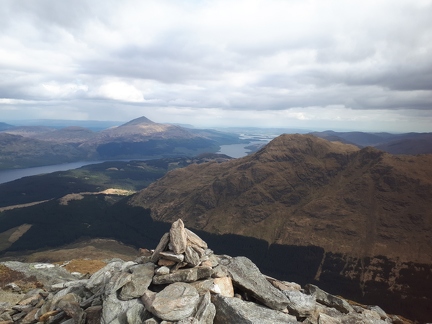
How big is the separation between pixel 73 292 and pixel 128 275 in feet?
37.0

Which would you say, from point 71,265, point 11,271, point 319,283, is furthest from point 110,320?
point 319,283

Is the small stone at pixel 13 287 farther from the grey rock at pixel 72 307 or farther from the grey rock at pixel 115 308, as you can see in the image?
the grey rock at pixel 115 308

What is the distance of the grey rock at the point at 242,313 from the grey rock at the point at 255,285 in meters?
1.82

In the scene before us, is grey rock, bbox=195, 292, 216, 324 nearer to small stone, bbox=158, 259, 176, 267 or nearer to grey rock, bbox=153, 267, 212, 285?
grey rock, bbox=153, 267, 212, 285

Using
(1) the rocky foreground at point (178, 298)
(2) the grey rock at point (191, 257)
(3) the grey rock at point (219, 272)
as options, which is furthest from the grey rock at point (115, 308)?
(3) the grey rock at point (219, 272)

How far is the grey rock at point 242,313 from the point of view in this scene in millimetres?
22953

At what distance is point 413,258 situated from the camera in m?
198

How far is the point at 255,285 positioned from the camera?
1150 inches

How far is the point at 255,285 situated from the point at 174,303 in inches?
391

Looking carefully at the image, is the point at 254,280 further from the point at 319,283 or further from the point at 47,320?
the point at 319,283

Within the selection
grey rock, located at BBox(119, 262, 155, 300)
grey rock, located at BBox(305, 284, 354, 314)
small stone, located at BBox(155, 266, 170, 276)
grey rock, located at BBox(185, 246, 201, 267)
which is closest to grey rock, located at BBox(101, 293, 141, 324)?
grey rock, located at BBox(119, 262, 155, 300)

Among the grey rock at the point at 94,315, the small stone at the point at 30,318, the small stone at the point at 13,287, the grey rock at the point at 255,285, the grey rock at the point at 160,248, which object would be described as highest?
the grey rock at the point at 160,248

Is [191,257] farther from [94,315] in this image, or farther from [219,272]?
[94,315]

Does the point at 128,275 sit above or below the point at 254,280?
above
